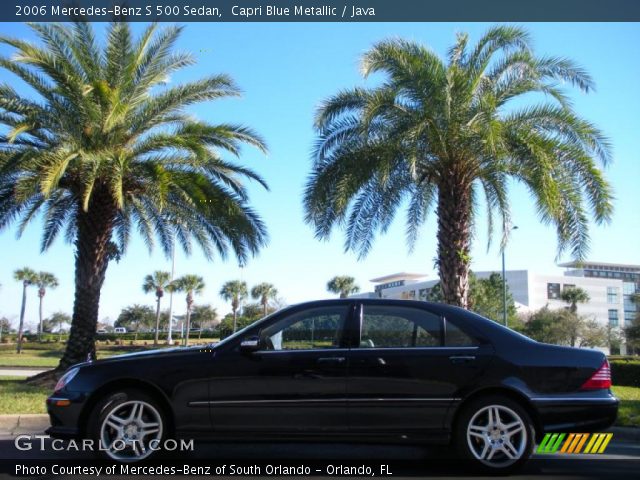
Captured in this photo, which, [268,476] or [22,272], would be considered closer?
[268,476]

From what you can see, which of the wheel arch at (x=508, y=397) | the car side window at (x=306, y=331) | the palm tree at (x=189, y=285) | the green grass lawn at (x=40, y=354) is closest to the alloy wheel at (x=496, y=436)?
the wheel arch at (x=508, y=397)

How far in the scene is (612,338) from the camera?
212 ft

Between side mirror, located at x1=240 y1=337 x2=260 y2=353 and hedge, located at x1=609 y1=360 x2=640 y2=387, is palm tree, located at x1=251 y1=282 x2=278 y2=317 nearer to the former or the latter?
hedge, located at x1=609 y1=360 x2=640 y2=387

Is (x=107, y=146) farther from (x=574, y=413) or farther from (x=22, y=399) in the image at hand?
(x=574, y=413)

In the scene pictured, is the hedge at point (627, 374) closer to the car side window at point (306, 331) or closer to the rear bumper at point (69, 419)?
the car side window at point (306, 331)

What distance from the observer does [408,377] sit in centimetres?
549

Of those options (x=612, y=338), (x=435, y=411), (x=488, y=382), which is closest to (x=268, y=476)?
(x=435, y=411)

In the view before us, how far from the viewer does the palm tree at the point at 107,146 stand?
495 inches

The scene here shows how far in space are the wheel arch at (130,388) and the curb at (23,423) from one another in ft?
9.45

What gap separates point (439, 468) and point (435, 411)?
0.67 meters

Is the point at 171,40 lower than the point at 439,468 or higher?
higher

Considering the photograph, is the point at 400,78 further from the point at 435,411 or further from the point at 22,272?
the point at 22,272

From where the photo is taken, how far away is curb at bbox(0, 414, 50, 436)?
793 cm

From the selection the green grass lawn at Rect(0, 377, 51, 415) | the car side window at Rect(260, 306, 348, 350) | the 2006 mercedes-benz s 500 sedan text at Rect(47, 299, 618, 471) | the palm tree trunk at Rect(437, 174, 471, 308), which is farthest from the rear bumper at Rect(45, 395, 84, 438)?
the palm tree trunk at Rect(437, 174, 471, 308)
